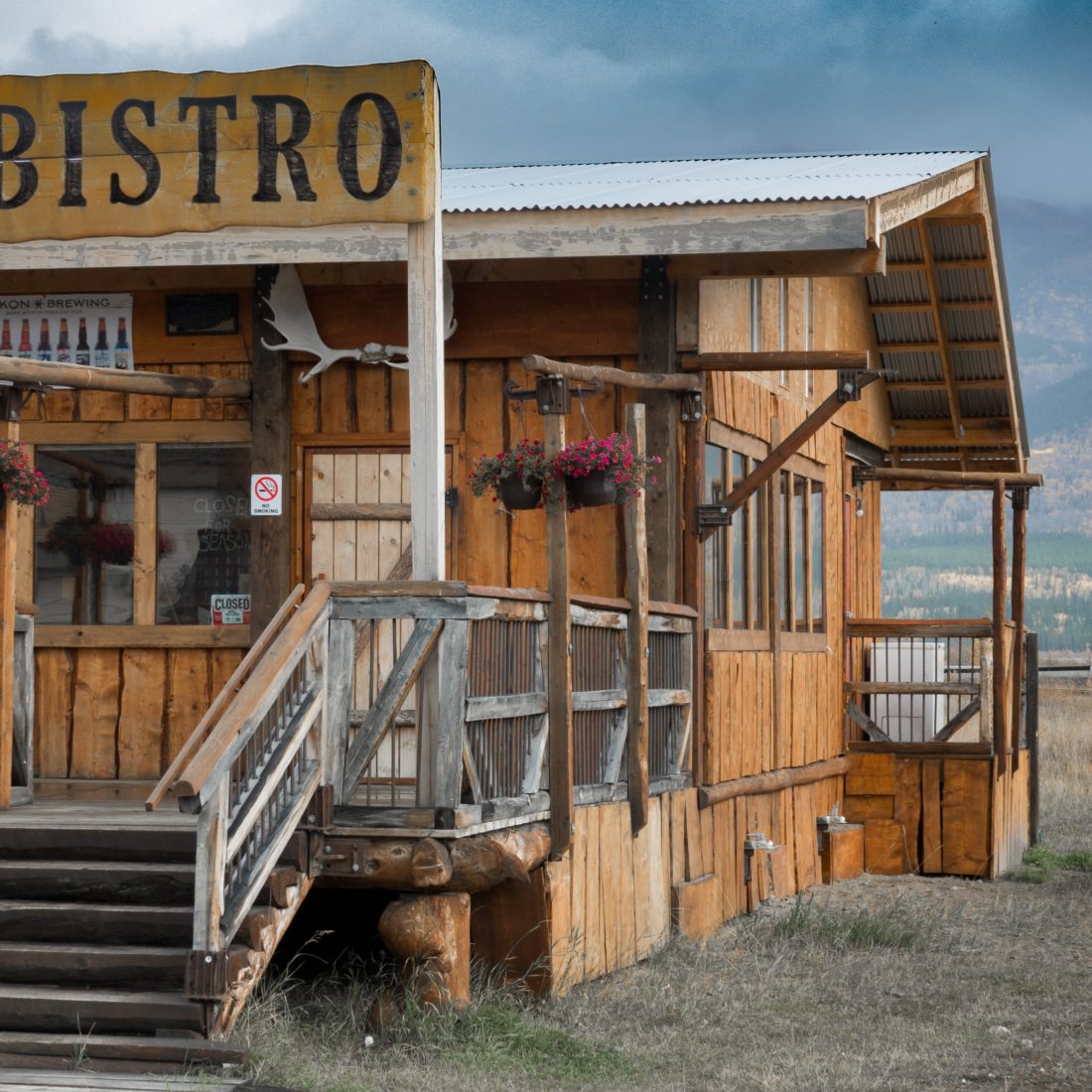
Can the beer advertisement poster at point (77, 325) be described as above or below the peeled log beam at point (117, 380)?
above

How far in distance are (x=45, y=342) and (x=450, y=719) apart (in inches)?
200

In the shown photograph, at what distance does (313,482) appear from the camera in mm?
11594

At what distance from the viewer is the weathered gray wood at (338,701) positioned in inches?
322

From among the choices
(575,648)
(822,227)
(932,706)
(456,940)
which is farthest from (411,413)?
(932,706)

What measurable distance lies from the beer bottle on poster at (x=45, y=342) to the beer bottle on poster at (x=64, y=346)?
55mm

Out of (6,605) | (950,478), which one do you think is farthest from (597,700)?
(950,478)

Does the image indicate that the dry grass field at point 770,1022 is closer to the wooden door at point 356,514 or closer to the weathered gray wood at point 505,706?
the weathered gray wood at point 505,706

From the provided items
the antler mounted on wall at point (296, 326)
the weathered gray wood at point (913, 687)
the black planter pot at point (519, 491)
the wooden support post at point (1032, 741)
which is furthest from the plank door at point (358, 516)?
the wooden support post at point (1032, 741)

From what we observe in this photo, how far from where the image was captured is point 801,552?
14.6 m

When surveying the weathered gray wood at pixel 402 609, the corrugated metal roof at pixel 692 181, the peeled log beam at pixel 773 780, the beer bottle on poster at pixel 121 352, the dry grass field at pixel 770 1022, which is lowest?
the dry grass field at pixel 770 1022

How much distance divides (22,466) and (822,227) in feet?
15.0

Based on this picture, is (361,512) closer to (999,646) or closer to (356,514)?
(356,514)

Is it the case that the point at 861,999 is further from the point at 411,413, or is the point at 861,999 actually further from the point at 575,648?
the point at 411,413

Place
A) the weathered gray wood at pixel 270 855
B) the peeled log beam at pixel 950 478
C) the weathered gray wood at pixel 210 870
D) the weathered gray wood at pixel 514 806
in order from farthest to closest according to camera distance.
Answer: the peeled log beam at pixel 950 478 < the weathered gray wood at pixel 514 806 < the weathered gray wood at pixel 270 855 < the weathered gray wood at pixel 210 870
